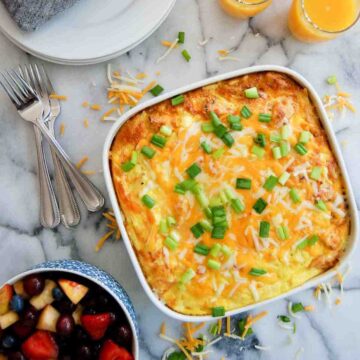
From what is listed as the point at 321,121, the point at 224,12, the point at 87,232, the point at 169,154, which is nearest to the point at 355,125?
the point at 321,121

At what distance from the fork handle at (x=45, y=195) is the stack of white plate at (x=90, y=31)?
13.2 inches

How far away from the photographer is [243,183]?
6.53 ft

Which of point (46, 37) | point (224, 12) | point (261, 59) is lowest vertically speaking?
point (261, 59)

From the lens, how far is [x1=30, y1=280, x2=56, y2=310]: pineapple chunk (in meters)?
1.93

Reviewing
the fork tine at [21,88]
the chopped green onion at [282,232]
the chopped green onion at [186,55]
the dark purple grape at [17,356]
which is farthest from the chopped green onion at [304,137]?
the dark purple grape at [17,356]

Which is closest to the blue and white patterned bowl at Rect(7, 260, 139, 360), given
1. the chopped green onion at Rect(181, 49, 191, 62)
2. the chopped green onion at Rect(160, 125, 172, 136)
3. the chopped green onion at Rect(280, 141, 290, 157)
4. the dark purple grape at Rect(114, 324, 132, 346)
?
the dark purple grape at Rect(114, 324, 132, 346)

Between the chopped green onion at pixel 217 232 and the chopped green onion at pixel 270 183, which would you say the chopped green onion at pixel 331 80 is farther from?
the chopped green onion at pixel 217 232

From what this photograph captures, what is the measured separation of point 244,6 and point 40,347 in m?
1.53

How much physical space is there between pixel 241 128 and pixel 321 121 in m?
0.32

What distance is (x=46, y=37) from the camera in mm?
2260

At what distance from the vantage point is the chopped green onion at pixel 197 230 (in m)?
2.00

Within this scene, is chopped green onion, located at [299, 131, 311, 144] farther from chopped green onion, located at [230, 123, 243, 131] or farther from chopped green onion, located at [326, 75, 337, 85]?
chopped green onion, located at [326, 75, 337, 85]

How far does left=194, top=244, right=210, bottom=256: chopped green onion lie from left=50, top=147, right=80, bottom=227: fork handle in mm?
584

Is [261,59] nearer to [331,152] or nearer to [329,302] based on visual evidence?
[331,152]
